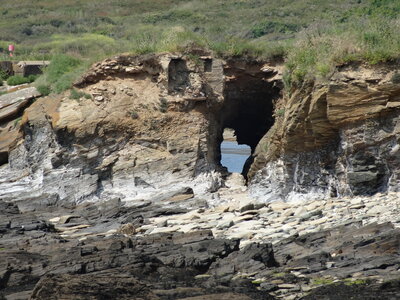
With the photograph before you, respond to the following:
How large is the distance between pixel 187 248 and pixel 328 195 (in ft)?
24.5

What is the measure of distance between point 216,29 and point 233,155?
14.4m

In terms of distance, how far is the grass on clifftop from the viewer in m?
24.5

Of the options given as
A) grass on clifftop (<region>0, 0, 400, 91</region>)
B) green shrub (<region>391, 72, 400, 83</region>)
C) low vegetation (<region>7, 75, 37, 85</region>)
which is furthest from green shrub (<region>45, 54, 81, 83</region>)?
green shrub (<region>391, 72, 400, 83</region>)

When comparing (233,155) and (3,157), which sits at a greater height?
(3,157)

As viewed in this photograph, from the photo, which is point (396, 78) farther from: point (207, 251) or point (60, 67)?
point (60, 67)

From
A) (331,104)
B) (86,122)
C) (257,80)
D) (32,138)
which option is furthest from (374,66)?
(32,138)

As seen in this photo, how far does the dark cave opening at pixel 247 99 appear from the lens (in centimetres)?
2928

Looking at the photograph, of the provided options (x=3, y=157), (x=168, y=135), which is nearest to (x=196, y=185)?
(x=168, y=135)

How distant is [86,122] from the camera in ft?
91.5

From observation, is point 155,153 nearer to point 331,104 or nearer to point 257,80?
point 257,80

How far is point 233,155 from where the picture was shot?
61406 millimetres

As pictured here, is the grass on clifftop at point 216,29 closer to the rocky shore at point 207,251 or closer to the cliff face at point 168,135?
the cliff face at point 168,135

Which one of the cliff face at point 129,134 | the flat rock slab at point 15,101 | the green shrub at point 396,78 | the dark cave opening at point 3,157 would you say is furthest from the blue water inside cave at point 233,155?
the green shrub at point 396,78

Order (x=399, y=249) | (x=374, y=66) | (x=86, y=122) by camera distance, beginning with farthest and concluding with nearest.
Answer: (x=86, y=122), (x=374, y=66), (x=399, y=249)
